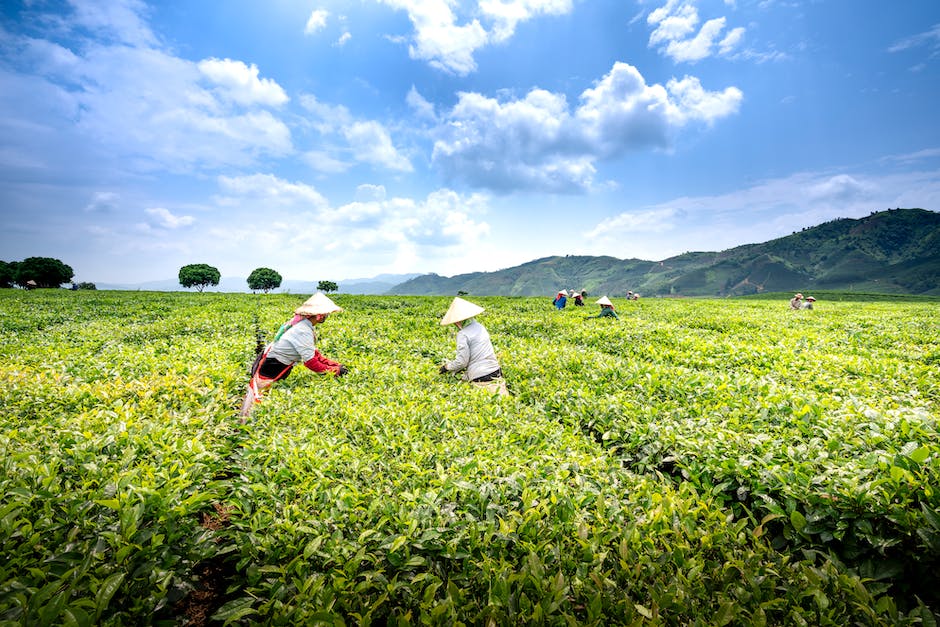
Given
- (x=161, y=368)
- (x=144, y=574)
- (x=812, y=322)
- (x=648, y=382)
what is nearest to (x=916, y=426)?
(x=648, y=382)

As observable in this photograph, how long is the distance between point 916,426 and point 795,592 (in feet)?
9.93

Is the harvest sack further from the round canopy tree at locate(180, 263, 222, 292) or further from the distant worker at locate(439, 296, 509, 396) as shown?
the round canopy tree at locate(180, 263, 222, 292)

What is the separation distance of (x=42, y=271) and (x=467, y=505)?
122 m

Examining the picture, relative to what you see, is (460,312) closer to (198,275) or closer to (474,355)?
(474,355)

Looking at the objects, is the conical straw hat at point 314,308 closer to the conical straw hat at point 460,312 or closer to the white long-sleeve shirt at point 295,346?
the white long-sleeve shirt at point 295,346

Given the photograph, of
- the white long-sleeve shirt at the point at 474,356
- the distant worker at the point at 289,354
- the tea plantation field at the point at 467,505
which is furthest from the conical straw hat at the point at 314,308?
the white long-sleeve shirt at the point at 474,356

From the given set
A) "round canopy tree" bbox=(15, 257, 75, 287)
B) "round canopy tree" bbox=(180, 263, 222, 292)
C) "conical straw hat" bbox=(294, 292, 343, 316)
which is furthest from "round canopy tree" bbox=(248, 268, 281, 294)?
"conical straw hat" bbox=(294, 292, 343, 316)

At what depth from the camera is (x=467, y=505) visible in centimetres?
310

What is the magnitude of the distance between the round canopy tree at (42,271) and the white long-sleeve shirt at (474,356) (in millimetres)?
115852

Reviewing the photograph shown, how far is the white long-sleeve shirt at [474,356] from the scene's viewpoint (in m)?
7.30

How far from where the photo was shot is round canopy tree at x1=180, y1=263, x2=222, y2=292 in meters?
107

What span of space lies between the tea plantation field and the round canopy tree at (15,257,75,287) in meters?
114

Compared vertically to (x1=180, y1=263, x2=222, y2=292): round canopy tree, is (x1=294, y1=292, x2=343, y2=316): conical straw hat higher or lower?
lower

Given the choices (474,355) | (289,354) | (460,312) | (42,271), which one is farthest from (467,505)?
(42,271)
